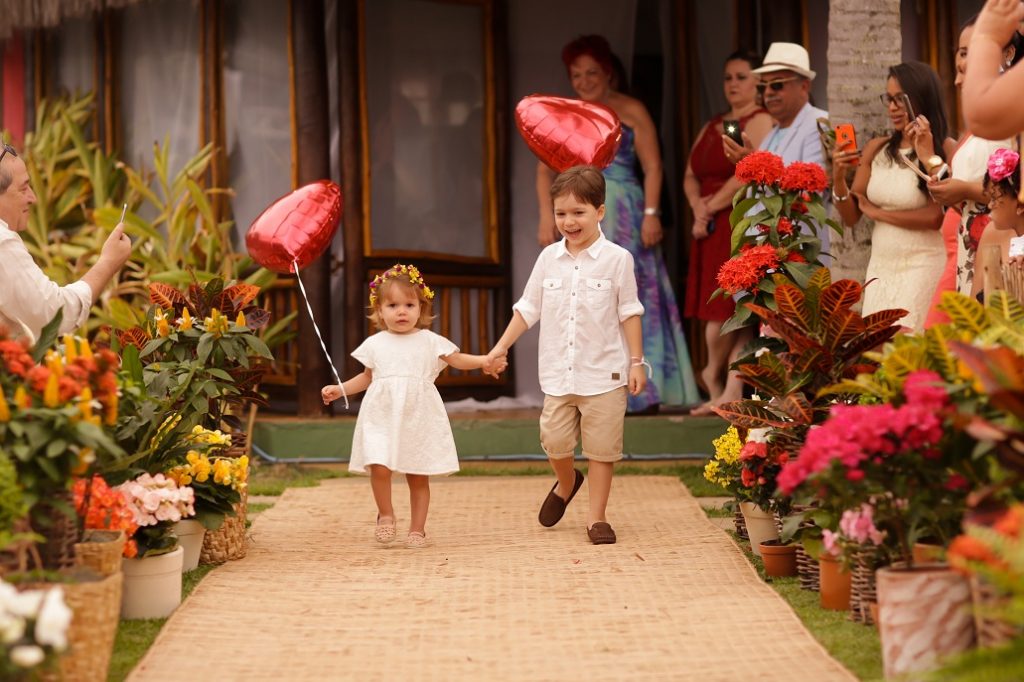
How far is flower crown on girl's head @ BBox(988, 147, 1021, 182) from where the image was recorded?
5.04 meters

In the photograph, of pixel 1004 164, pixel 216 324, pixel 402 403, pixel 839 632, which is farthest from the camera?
pixel 402 403

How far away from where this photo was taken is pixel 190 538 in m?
5.57

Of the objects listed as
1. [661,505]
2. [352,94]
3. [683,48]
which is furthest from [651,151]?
[661,505]

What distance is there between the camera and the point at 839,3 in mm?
6961

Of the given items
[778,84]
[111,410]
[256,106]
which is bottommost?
[111,410]

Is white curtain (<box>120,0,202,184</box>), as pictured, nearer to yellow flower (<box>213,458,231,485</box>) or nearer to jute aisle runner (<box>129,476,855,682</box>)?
jute aisle runner (<box>129,476,855,682</box>)

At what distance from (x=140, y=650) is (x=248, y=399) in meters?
1.82

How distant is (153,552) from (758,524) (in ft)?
7.28

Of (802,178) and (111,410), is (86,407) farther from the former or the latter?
(802,178)

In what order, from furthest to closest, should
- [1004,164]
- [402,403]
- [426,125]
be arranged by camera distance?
[426,125], [402,403], [1004,164]

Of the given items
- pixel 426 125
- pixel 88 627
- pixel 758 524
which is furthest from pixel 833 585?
pixel 426 125

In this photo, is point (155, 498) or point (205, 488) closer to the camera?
point (155, 498)

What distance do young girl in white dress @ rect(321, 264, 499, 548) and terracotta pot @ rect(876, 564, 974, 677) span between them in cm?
278

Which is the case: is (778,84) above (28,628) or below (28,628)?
above
